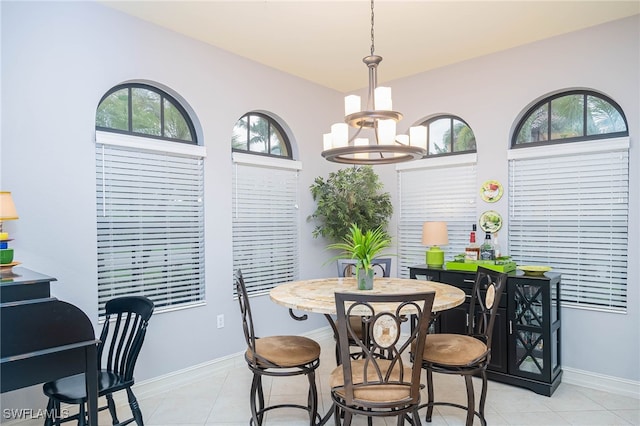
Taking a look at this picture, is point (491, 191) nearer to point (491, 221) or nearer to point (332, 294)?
point (491, 221)

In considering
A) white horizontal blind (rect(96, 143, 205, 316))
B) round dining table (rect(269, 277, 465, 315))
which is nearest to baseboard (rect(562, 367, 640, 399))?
round dining table (rect(269, 277, 465, 315))

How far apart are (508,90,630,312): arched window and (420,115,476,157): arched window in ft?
1.50

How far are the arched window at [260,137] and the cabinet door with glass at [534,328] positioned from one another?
8.68 ft

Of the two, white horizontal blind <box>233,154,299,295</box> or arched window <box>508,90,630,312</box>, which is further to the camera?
white horizontal blind <box>233,154,299,295</box>

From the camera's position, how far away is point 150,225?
328 centimetres

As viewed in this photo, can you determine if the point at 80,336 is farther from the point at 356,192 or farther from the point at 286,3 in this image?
the point at 356,192

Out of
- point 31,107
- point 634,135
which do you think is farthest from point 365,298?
point 634,135

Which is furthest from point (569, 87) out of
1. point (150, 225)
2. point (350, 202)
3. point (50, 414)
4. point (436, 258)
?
point (50, 414)

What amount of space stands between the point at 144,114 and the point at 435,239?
9.28ft

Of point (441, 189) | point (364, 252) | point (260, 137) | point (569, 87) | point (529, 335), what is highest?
point (569, 87)

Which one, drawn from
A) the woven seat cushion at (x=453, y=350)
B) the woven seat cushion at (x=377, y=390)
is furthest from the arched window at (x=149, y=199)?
the woven seat cushion at (x=453, y=350)

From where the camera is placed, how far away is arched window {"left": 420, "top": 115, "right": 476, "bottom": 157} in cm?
413

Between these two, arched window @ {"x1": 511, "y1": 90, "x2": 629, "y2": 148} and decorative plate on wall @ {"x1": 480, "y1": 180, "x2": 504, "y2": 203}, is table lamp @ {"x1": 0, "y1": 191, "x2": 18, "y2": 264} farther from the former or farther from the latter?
arched window @ {"x1": 511, "y1": 90, "x2": 629, "y2": 148}

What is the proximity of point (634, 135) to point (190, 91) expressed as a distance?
11.9 ft
